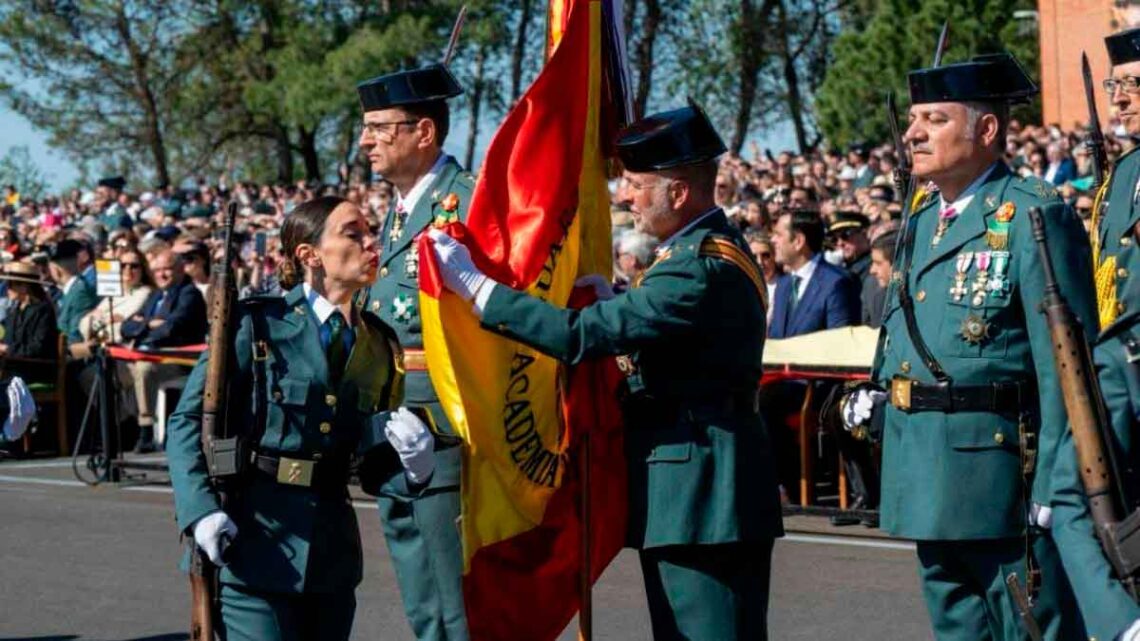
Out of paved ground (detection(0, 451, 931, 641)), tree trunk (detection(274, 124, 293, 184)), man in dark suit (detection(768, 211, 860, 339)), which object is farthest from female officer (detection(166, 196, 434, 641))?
tree trunk (detection(274, 124, 293, 184))

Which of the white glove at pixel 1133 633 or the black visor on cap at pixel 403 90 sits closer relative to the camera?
the white glove at pixel 1133 633

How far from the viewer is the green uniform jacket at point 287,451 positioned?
5766mm

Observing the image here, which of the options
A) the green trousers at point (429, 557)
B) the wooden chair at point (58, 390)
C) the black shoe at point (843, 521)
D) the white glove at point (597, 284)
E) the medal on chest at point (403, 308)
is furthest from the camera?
the wooden chair at point (58, 390)

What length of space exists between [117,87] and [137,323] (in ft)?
105

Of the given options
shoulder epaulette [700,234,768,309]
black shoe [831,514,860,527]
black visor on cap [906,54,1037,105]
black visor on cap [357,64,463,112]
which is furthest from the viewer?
black shoe [831,514,860,527]

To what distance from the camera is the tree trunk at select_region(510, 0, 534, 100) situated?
47.4m

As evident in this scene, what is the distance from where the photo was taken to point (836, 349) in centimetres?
1166

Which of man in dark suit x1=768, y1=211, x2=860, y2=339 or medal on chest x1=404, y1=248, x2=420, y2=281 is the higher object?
medal on chest x1=404, y1=248, x2=420, y2=281

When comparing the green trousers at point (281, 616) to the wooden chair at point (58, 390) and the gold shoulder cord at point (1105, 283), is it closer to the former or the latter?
the gold shoulder cord at point (1105, 283)

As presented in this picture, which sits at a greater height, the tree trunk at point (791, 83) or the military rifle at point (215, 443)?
the tree trunk at point (791, 83)

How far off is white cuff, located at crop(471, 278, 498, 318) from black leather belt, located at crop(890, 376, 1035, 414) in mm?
1215

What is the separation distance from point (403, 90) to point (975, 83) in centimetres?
211

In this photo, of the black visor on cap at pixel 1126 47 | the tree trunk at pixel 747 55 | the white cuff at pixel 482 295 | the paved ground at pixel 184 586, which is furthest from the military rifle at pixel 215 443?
the tree trunk at pixel 747 55

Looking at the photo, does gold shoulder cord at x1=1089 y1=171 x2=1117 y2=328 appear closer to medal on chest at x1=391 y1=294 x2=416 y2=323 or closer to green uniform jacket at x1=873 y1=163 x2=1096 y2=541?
green uniform jacket at x1=873 y1=163 x2=1096 y2=541
